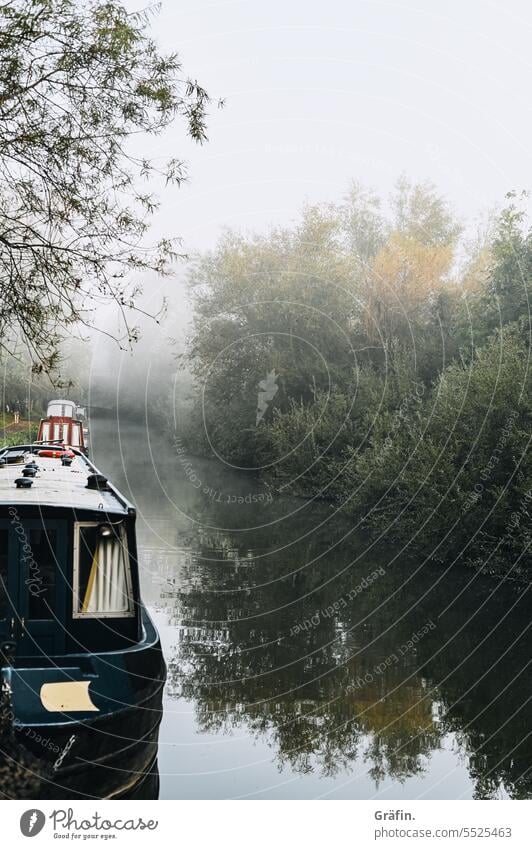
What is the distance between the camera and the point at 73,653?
7695 mm

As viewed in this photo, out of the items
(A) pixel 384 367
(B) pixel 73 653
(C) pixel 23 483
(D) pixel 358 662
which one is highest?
(A) pixel 384 367

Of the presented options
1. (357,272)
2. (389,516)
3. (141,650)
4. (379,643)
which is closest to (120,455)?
(357,272)

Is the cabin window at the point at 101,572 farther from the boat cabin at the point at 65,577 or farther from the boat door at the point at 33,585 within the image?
the boat door at the point at 33,585

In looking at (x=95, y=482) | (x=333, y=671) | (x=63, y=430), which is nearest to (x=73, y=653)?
(x=95, y=482)

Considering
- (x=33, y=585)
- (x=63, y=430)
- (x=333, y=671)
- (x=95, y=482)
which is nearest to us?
(x=33, y=585)

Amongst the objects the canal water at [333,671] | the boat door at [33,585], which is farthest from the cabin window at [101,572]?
the canal water at [333,671]

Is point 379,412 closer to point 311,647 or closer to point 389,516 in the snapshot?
point 389,516

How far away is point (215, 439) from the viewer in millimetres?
35844

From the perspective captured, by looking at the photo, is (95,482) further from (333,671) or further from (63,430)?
(63,430)

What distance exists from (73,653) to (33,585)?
0.68m

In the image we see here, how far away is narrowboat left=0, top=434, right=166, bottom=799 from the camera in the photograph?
6672 mm

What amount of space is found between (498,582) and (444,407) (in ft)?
12.1

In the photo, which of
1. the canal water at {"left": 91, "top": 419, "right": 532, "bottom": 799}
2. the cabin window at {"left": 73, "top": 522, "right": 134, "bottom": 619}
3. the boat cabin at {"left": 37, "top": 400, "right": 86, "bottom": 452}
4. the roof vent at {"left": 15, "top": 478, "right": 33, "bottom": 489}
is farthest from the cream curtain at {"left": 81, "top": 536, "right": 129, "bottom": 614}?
the boat cabin at {"left": 37, "top": 400, "right": 86, "bottom": 452}

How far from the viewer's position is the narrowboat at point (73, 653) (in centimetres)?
667
